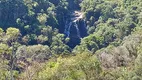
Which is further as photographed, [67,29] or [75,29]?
[67,29]

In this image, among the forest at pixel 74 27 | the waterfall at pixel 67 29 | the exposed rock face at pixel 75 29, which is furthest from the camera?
the waterfall at pixel 67 29

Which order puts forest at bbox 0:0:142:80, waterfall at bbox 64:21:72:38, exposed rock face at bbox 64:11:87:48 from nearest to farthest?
forest at bbox 0:0:142:80 → exposed rock face at bbox 64:11:87:48 → waterfall at bbox 64:21:72:38

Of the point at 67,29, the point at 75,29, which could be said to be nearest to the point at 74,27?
the point at 75,29

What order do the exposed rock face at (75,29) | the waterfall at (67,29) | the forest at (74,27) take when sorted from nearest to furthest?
the forest at (74,27), the exposed rock face at (75,29), the waterfall at (67,29)

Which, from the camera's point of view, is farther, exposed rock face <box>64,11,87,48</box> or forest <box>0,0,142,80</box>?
exposed rock face <box>64,11,87,48</box>

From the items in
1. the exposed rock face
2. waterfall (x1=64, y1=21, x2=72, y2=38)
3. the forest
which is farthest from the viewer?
waterfall (x1=64, y1=21, x2=72, y2=38)

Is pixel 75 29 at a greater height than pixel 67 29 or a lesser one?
lesser

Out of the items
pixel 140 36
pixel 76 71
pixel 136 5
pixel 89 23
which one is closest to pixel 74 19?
pixel 89 23

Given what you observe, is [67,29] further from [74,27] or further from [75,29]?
[75,29]

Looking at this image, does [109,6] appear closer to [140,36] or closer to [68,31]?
[68,31]
